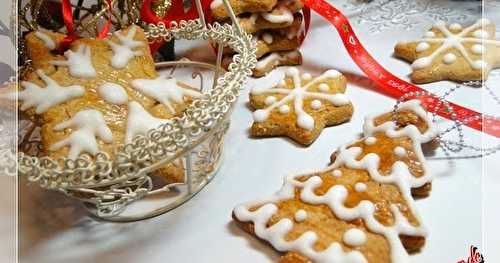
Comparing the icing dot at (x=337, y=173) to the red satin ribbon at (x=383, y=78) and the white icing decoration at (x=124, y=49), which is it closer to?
the red satin ribbon at (x=383, y=78)

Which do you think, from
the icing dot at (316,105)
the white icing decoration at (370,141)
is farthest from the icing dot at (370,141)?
the icing dot at (316,105)

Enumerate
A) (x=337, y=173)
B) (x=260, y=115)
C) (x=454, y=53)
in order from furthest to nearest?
(x=454, y=53)
(x=260, y=115)
(x=337, y=173)

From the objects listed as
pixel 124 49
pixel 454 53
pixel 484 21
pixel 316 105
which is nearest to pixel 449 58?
pixel 454 53

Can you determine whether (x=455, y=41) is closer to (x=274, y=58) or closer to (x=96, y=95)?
(x=274, y=58)

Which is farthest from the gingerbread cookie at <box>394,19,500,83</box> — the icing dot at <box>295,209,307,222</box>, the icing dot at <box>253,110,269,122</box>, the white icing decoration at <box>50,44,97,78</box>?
the white icing decoration at <box>50,44,97,78</box>

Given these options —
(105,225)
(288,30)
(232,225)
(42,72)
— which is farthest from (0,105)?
(288,30)

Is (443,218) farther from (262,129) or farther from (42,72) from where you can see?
(42,72)

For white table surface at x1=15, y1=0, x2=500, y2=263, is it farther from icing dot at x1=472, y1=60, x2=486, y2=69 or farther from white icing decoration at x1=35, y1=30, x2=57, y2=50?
white icing decoration at x1=35, y1=30, x2=57, y2=50
